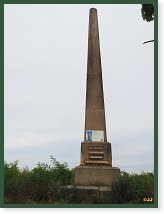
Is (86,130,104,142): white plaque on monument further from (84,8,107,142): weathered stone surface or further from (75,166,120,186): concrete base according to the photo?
(75,166,120,186): concrete base

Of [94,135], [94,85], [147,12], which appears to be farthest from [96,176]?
[147,12]

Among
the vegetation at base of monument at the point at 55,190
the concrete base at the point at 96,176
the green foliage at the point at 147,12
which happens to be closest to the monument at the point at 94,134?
the concrete base at the point at 96,176

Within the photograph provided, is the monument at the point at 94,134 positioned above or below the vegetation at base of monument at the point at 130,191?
above

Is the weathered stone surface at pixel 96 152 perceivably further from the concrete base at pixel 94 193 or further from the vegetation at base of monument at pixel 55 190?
the concrete base at pixel 94 193

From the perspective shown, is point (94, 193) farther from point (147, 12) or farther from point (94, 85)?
point (147, 12)

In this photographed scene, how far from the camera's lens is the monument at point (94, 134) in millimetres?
10945

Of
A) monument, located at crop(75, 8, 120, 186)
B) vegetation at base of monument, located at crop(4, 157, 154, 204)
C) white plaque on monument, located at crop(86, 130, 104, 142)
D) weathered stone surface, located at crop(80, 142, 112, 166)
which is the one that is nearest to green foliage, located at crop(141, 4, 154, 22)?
monument, located at crop(75, 8, 120, 186)

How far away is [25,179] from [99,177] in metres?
1.98

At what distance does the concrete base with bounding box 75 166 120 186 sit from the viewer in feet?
35.8

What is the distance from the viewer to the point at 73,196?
9.72 meters

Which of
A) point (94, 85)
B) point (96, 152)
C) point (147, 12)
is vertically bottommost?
point (96, 152)

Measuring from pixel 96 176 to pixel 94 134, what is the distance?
1251 mm

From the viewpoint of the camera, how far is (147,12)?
10.5 metres

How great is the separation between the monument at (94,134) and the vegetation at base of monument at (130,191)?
917 mm
